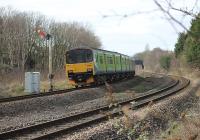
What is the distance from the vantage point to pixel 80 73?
31344mm

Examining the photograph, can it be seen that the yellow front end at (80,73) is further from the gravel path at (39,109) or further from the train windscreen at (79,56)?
the gravel path at (39,109)

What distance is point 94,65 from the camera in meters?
31.0

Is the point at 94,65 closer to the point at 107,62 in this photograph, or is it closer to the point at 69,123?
the point at 107,62

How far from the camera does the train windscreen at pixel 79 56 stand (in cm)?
3138

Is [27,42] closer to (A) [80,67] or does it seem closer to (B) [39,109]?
(A) [80,67]

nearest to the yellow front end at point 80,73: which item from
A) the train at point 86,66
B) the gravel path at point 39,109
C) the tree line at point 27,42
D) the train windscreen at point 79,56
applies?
the train at point 86,66

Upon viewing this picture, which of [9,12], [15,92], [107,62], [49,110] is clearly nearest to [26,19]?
[9,12]

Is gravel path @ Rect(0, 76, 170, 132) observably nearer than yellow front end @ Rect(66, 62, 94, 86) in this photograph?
Yes

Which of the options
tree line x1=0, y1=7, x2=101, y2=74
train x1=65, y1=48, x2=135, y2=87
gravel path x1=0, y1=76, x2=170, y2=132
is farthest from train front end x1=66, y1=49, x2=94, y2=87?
tree line x1=0, y1=7, x2=101, y2=74

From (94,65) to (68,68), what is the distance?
2147 mm

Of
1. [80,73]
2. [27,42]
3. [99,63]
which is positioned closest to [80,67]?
[80,73]

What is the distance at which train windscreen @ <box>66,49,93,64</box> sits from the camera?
31.4 metres

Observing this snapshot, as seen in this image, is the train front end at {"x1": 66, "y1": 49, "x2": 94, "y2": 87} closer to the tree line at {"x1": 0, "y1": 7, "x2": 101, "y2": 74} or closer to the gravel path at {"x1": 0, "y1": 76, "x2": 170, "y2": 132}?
the gravel path at {"x1": 0, "y1": 76, "x2": 170, "y2": 132}

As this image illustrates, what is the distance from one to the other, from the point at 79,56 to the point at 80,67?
814 millimetres
